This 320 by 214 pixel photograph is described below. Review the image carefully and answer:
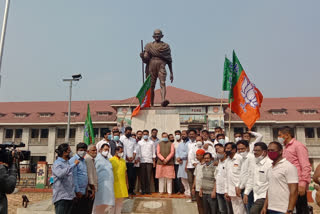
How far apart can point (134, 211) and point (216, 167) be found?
2.01m

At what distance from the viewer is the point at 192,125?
85.4 feet

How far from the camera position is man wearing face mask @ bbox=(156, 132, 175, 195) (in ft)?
23.2

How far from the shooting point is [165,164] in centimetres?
713

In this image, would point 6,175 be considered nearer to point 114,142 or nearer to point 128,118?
point 114,142

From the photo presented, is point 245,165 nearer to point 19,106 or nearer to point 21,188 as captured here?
point 21,188

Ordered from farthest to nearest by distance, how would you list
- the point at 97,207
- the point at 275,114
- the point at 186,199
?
the point at 275,114
the point at 186,199
the point at 97,207

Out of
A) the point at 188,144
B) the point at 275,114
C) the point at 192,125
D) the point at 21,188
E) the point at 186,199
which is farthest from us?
the point at 275,114

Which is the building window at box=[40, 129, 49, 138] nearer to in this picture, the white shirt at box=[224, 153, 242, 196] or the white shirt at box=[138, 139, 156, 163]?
the white shirt at box=[138, 139, 156, 163]

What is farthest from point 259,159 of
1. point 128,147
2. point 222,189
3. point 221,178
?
point 128,147

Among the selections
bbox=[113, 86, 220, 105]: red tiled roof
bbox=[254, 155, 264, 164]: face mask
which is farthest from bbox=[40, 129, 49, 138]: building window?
bbox=[254, 155, 264, 164]: face mask

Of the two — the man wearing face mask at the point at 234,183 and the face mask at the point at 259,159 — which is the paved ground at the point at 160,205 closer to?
the man wearing face mask at the point at 234,183

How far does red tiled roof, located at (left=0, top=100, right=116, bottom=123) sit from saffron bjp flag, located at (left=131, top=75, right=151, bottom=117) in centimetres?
2006

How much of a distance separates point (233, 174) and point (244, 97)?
4.11 metres

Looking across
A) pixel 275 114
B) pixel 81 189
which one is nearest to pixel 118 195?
pixel 81 189
